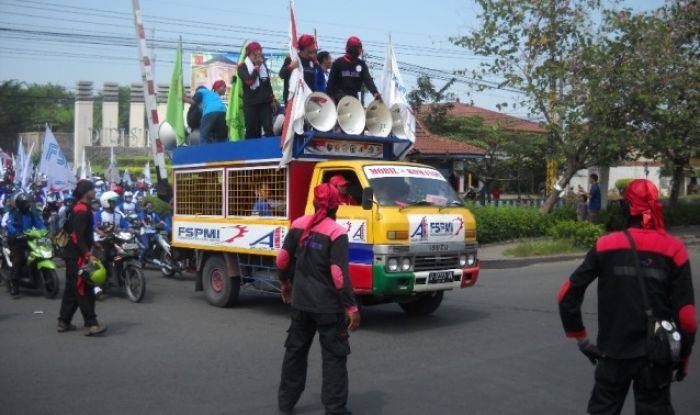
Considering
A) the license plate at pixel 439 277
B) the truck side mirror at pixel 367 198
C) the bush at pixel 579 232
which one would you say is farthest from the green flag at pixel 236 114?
the bush at pixel 579 232

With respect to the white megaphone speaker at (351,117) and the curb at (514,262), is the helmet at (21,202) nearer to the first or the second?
the white megaphone speaker at (351,117)

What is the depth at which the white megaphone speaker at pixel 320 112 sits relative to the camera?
389 inches

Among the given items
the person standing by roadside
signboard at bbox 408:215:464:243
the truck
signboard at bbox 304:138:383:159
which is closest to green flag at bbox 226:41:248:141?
the truck

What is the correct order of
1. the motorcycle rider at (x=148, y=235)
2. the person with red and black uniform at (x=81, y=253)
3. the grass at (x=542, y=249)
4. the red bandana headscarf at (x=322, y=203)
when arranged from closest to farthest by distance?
1. the red bandana headscarf at (x=322, y=203)
2. the person with red and black uniform at (x=81, y=253)
3. the motorcycle rider at (x=148, y=235)
4. the grass at (x=542, y=249)

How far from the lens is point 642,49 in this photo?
20.1 metres

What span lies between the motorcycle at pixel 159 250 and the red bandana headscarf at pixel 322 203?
886cm

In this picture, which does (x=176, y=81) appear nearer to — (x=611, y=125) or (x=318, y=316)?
(x=318, y=316)

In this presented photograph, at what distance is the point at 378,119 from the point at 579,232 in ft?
30.1

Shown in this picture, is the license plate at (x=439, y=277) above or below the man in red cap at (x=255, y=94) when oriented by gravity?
below

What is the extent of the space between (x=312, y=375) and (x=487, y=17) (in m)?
16.1

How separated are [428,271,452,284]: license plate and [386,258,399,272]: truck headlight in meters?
0.49

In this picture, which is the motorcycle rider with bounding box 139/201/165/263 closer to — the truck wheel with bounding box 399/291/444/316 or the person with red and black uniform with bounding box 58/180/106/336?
the person with red and black uniform with bounding box 58/180/106/336

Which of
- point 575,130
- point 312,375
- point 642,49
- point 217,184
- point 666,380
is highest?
point 642,49

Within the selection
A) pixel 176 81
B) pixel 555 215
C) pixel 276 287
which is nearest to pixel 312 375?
pixel 276 287
